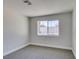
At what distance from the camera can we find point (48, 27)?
18.7 feet

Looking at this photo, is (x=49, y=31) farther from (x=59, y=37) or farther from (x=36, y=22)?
(x=36, y=22)

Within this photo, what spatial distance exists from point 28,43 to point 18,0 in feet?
13.3

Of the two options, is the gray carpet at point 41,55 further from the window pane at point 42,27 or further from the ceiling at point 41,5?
the ceiling at point 41,5

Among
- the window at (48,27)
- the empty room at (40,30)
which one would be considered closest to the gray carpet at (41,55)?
the empty room at (40,30)

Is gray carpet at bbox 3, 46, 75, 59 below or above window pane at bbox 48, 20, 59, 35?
below

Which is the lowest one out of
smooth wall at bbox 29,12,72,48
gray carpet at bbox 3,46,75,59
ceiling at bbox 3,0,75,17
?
gray carpet at bbox 3,46,75,59

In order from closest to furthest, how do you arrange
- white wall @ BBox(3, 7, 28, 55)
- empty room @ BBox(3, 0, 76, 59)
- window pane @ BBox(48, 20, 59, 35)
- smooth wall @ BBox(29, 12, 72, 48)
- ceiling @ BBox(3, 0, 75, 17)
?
ceiling @ BBox(3, 0, 75, 17), empty room @ BBox(3, 0, 76, 59), white wall @ BBox(3, 7, 28, 55), smooth wall @ BBox(29, 12, 72, 48), window pane @ BBox(48, 20, 59, 35)

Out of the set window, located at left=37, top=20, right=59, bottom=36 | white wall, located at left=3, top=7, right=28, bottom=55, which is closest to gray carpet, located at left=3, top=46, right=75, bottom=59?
white wall, located at left=3, top=7, right=28, bottom=55

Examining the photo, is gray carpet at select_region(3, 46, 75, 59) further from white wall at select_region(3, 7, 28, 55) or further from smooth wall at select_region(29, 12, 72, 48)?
smooth wall at select_region(29, 12, 72, 48)

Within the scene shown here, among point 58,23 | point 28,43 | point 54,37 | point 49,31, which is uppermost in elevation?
point 58,23

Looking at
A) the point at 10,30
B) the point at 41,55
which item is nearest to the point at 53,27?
the point at 41,55

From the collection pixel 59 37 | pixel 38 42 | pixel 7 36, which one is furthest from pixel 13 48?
pixel 59 37

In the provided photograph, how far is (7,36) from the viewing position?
3797 millimetres

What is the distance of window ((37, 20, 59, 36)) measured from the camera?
17.4 ft
